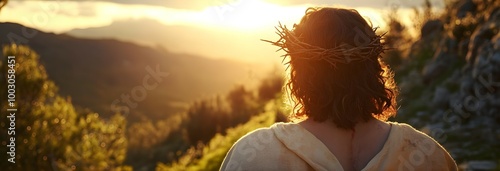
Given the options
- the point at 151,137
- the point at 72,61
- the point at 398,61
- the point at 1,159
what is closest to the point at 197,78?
the point at 72,61

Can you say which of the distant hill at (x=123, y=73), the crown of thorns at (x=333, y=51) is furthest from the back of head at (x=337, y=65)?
the distant hill at (x=123, y=73)

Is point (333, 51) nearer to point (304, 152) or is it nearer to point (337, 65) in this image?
point (337, 65)

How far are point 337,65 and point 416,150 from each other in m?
0.61

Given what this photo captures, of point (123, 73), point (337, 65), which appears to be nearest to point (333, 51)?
point (337, 65)

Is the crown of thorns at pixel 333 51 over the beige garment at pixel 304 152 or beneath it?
over

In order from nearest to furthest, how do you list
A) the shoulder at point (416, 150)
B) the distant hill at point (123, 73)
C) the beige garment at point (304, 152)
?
the beige garment at point (304, 152) < the shoulder at point (416, 150) < the distant hill at point (123, 73)

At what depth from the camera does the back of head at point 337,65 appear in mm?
2889

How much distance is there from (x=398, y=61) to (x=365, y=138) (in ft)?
68.4

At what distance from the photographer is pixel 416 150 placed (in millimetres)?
3086

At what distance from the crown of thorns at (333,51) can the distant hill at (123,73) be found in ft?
263

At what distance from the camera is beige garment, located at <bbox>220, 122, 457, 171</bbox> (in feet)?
9.39

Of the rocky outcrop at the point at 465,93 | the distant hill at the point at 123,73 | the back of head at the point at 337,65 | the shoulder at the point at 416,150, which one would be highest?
the back of head at the point at 337,65

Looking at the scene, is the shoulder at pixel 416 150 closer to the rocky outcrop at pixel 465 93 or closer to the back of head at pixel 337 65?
the back of head at pixel 337 65

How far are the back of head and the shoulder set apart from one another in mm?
176
